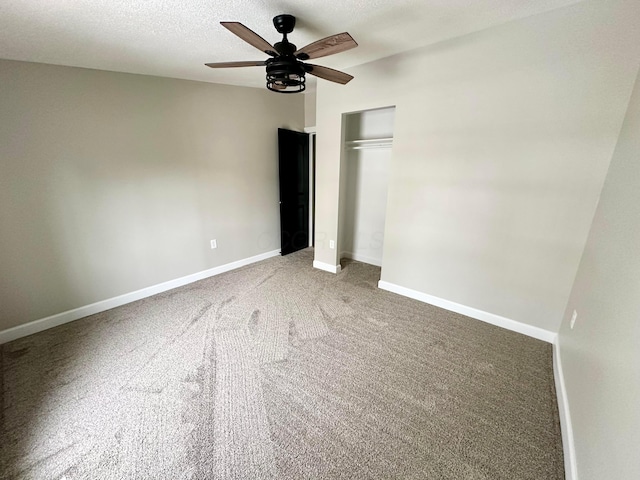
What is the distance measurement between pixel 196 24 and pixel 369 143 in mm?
2459

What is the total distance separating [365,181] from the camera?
160 inches

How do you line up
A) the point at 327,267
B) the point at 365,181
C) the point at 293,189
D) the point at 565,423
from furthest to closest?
the point at 293,189
the point at 365,181
the point at 327,267
the point at 565,423

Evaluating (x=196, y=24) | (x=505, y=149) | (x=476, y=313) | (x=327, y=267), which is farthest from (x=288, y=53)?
(x=476, y=313)

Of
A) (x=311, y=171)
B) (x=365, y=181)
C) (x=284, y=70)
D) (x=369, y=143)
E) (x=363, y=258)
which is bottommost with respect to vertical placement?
(x=363, y=258)

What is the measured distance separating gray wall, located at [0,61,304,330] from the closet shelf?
50.9 inches

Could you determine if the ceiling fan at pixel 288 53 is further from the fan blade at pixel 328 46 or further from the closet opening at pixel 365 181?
the closet opening at pixel 365 181

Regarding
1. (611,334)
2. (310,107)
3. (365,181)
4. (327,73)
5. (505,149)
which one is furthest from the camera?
(310,107)

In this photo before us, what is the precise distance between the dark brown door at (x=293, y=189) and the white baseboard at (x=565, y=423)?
363 centimetres

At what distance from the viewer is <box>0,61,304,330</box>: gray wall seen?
226cm

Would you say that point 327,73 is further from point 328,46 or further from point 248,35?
point 248,35

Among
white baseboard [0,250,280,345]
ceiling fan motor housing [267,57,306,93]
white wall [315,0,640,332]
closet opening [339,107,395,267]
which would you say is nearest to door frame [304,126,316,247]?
closet opening [339,107,395,267]

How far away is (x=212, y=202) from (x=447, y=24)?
123 inches

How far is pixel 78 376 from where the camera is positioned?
1928 millimetres

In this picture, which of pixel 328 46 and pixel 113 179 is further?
pixel 113 179
